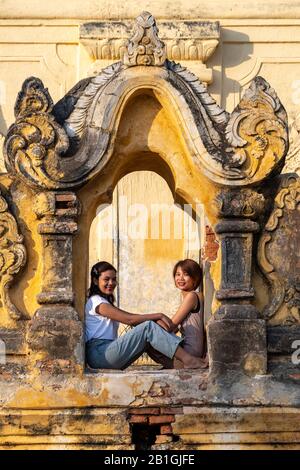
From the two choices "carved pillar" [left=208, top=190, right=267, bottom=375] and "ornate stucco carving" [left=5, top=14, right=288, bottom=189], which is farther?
"ornate stucco carving" [left=5, top=14, right=288, bottom=189]

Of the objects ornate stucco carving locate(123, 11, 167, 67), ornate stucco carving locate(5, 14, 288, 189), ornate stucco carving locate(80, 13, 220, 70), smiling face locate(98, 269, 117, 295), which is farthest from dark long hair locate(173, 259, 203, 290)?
ornate stucco carving locate(80, 13, 220, 70)

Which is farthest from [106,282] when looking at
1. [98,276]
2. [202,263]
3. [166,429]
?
[166,429]

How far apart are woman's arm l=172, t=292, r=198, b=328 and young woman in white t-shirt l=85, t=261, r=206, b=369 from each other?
12cm

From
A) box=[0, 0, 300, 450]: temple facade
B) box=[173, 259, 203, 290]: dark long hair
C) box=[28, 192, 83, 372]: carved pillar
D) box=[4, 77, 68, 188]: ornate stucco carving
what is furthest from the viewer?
box=[173, 259, 203, 290]: dark long hair

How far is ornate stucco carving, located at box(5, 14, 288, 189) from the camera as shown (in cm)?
1326

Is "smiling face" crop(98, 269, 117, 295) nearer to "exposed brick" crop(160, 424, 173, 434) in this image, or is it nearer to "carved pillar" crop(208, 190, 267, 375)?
"carved pillar" crop(208, 190, 267, 375)

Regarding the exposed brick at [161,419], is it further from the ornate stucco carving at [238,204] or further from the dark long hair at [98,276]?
the ornate stucco carving at [238,204]

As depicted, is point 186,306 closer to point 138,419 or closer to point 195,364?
point 195,364

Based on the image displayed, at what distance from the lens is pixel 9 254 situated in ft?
43.8

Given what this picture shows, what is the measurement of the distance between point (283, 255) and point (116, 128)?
1736 mm

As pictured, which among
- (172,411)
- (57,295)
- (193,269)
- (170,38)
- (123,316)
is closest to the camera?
(172,411)

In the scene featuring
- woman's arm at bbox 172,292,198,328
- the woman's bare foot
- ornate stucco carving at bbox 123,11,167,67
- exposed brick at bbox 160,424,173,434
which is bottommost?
exposed brick at bbox 160,424,173,434

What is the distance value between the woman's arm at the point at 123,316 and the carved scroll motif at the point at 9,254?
741mm
